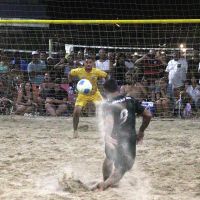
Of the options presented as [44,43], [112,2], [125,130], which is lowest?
[125,130]

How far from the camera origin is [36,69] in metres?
13.1

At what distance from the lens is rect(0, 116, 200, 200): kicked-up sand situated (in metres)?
5.85

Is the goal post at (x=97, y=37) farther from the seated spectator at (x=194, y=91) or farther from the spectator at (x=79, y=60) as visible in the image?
the seated spectator at (x=194, y=91)

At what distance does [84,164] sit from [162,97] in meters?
5.54

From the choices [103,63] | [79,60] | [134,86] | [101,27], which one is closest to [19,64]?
[79,60]

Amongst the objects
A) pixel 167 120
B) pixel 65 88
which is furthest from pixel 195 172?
pixel 65 88

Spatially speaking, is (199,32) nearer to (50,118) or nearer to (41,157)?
(50,118)

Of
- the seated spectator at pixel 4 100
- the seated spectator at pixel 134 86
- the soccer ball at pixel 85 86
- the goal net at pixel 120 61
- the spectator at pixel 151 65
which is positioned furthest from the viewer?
the seated spectator at pixel 4 100

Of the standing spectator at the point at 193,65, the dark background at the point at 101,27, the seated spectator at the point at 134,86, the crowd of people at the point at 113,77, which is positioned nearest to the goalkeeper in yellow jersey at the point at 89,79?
the seated spectator at the point at 134,86

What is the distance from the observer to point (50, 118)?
12797 mm

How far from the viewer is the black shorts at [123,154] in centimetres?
614

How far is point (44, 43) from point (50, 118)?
144 inches

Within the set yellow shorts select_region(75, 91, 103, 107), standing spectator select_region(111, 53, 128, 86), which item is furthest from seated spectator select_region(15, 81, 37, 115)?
yellow shorts select_region(75, 91, 103, 107)

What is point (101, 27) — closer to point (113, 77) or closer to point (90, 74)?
point (113, 77)
